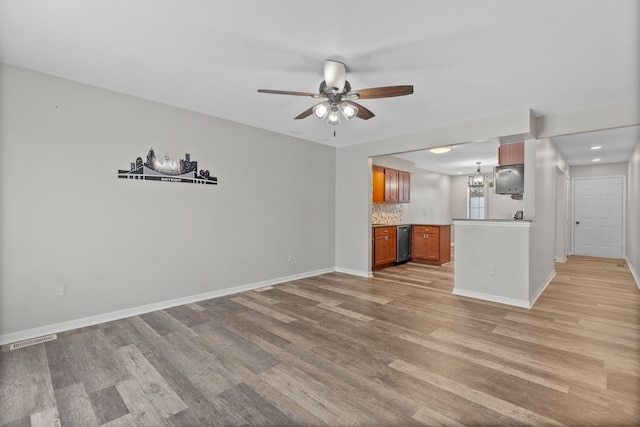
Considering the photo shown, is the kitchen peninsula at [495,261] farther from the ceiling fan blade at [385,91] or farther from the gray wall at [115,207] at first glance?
the gray wall at [115,207]

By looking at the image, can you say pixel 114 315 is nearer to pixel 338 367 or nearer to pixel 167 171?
pixel 167 171

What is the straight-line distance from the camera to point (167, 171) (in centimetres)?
384

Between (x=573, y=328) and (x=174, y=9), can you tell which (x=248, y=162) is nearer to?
(x=174, y=9)

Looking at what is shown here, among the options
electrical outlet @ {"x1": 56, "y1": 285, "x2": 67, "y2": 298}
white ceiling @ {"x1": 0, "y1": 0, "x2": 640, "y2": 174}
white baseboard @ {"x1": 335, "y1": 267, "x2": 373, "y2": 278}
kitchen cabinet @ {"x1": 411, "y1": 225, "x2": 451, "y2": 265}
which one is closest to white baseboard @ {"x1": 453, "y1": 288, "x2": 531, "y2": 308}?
white baseboard @ {"x1": 335, "y1": 267, "x2": 373, "y2": 278}

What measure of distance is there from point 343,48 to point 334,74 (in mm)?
244

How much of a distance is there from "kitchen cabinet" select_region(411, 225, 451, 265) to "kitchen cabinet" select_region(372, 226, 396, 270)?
795 millimetres

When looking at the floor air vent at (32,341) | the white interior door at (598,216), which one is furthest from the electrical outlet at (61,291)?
the white interior door at (598,216)

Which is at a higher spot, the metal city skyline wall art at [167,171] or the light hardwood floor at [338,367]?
the metal city skyline wall art at [167,171]

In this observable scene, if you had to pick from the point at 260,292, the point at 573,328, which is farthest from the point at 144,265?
the point at 573,328

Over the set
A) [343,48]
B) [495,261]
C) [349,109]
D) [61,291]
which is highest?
[343,48]

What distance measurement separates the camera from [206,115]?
421 centimetres

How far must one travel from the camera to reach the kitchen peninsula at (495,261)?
12.8 feet

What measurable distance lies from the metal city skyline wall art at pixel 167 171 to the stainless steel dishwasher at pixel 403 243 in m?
4.38

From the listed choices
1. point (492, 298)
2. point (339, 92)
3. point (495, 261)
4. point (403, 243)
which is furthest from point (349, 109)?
point (403, 243)
